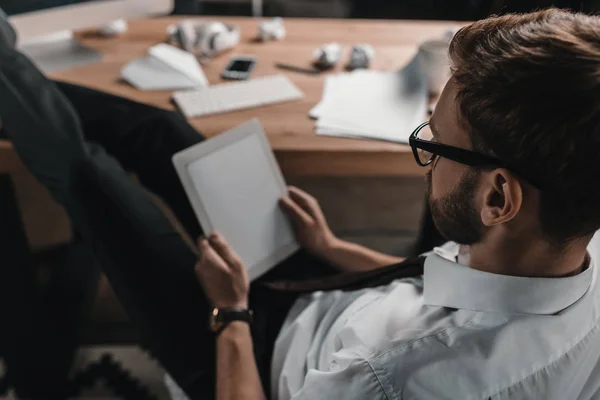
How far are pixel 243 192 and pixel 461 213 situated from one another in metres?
0.50

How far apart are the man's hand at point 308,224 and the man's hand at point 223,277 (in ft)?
0.52

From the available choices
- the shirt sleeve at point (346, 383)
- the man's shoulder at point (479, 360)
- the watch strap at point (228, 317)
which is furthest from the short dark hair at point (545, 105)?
the watch strap at point (228, 317)

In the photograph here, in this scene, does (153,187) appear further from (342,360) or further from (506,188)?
(506,188)

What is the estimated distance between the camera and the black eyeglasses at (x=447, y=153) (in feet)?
2.04

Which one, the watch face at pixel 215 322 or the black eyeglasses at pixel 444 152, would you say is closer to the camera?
the black eyeglasses at pixel 444 152

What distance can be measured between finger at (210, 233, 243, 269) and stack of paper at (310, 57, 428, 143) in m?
0.32

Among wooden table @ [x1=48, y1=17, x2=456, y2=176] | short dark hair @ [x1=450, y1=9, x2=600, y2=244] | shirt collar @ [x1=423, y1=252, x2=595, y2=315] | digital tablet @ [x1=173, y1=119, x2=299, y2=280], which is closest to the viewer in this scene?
short dark hair @ [x1=450, y1=9, x2=600, y2=244]

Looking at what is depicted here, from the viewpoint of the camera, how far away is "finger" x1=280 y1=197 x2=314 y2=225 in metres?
1.11

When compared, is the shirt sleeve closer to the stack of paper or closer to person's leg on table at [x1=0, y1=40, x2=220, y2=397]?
person's leg on table at [x1=0, y1=40, x2=220, y2=397]

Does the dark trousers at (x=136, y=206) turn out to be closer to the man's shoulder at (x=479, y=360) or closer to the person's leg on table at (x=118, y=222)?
the person's leg on table at (x=118, y=222)

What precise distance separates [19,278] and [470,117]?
1034 mm

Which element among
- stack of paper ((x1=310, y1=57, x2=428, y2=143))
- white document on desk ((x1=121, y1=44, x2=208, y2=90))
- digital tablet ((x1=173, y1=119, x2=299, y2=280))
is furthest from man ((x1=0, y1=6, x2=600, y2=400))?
white document on desk ((x1=121, y1=44, x2=208, y2=90))

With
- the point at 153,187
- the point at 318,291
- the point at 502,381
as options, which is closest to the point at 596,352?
the point at 502,381

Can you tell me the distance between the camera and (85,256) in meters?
1.58
